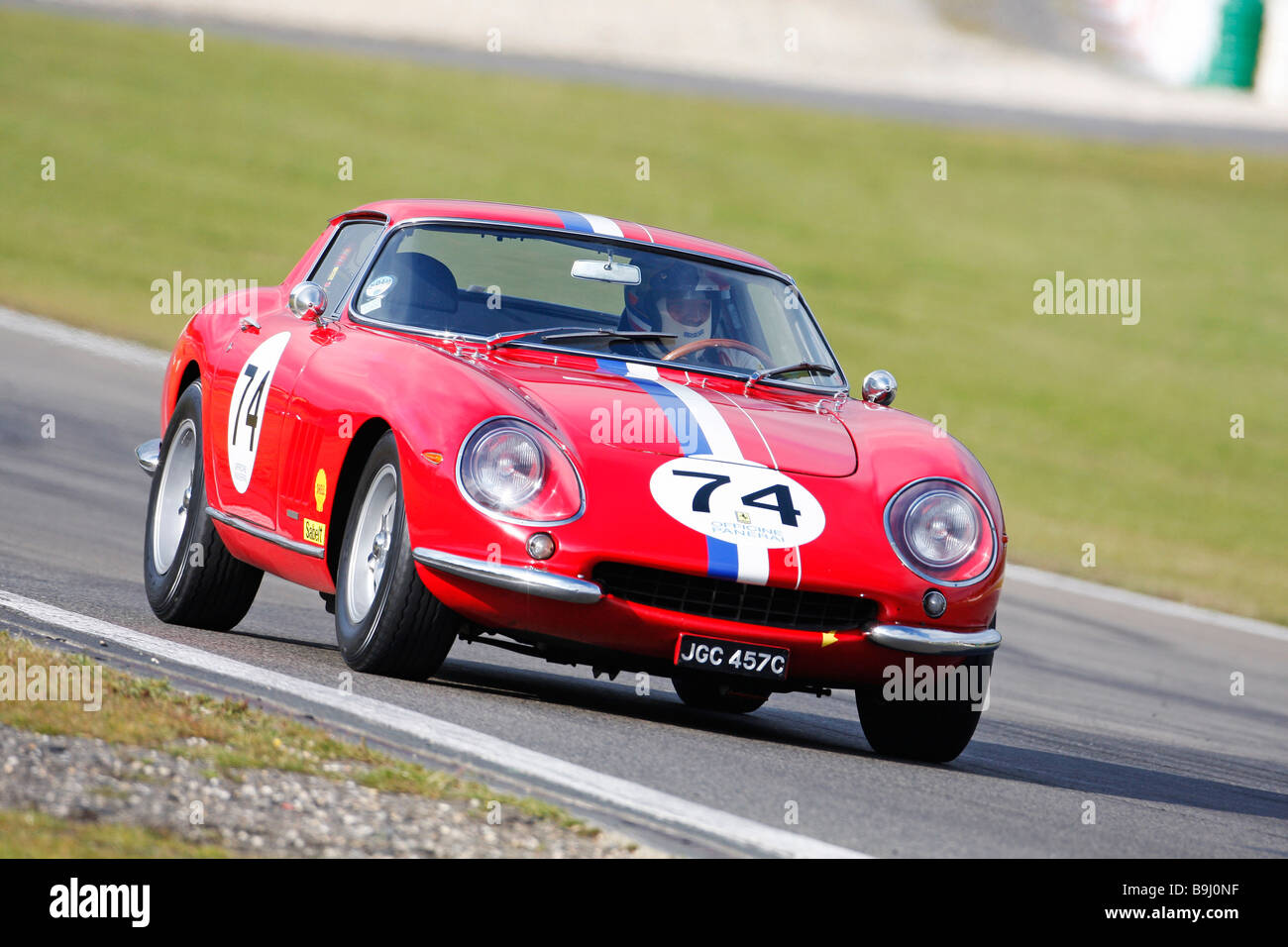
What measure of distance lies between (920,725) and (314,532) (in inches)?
79.8

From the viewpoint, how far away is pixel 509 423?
5.38 metres

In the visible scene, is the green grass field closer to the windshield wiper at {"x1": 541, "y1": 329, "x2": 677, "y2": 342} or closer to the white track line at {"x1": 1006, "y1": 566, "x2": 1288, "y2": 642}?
the white track line at {"x1": 1006, "y1": 566, "x2": 1288, "y2": 642}

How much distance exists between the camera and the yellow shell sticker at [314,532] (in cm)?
593

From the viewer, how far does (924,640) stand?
5.48m

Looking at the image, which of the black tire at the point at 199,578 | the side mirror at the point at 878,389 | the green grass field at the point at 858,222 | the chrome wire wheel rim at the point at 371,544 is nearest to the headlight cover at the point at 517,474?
the chrome wire wheel rim at the point at 371,544

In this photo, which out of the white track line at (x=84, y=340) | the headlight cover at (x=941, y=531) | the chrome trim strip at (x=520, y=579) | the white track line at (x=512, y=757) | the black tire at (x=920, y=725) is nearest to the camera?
the white track line at (x=512, y=757)

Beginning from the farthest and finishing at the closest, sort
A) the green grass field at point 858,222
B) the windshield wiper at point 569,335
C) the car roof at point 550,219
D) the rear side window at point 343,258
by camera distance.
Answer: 1. the green grass field at point 858,222
2. the rear side window at point 343,258
3. the car roof at point 550,219
4. the windshield wiper at point 569,335

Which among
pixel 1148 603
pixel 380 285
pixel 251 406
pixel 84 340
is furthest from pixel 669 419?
pixel 84 340

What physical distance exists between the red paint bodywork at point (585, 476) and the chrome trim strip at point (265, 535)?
2cm

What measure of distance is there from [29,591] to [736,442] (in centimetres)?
299

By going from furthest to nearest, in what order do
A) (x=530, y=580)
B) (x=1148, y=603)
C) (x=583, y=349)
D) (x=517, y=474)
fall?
(x=1148, y=603)
(x=583, y=349)
(x=517, y=474)
(x=530, y=580)

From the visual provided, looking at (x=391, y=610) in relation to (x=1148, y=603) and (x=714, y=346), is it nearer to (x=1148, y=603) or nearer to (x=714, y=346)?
(x=714, y=346)

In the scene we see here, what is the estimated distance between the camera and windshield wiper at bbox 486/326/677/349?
6184mm

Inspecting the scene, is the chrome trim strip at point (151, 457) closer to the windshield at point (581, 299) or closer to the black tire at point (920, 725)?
the windshield at point (581, 299)
